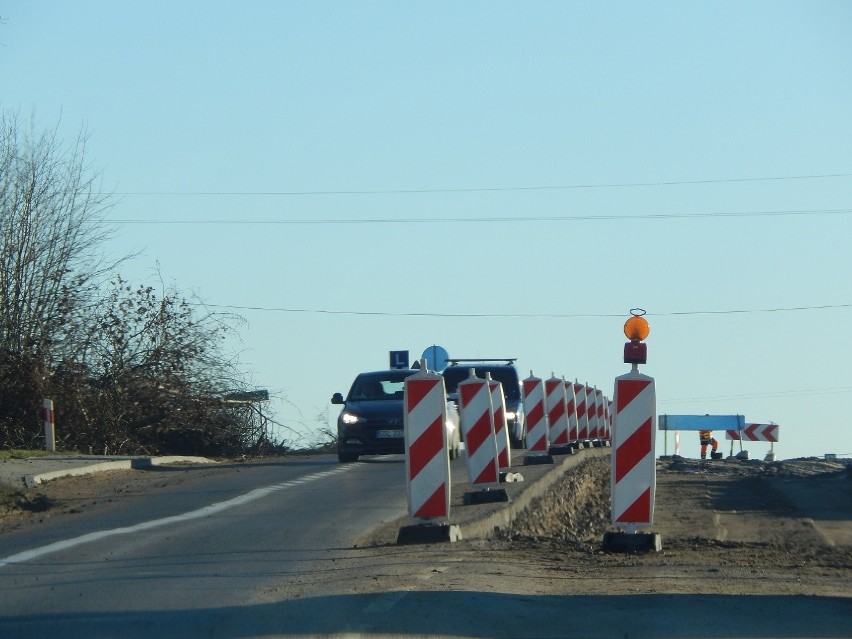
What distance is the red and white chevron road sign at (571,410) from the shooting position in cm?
2250

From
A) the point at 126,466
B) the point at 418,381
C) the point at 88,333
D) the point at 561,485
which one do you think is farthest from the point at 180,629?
the point at 88,333

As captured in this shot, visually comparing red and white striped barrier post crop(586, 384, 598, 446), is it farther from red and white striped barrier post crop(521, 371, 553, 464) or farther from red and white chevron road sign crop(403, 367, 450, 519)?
red and white chevron road sign crop(403, 367, 450, 519)

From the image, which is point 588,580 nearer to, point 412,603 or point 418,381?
point 412,603

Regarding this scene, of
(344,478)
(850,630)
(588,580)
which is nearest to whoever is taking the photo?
(850,630)

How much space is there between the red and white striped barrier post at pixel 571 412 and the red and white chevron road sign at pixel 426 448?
1179cm

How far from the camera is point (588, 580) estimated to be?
28.4 feet

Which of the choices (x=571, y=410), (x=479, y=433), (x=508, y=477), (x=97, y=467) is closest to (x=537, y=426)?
(x=571, y=410)

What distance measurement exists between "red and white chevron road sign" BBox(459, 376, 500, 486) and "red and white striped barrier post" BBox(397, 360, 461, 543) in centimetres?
273

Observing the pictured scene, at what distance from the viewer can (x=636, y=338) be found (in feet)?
34.1

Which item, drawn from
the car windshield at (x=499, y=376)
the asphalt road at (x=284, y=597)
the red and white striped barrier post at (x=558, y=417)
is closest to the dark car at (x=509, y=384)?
the car windshield at (x=499, y=376)

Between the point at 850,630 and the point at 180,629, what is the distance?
3.47m

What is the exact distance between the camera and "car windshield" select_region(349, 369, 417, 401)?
885 inches

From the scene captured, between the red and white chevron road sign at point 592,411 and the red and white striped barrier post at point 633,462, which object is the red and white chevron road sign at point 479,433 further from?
the red and white chevron road sign at point 592,411

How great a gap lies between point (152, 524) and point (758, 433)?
88.9 feet
